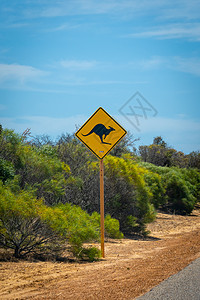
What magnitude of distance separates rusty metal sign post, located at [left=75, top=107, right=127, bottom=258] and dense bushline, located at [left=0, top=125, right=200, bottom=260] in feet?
6.73

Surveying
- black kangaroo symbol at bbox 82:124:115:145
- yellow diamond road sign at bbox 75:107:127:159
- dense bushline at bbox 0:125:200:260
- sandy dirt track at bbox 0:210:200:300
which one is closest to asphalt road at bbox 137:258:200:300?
sandy dirt track at bbox 0:210:200:300

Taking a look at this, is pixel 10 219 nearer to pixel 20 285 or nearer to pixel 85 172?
pixel 20 285

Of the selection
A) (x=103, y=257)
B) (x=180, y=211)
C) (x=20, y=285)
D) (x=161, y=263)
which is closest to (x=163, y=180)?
(x=180, y=211)

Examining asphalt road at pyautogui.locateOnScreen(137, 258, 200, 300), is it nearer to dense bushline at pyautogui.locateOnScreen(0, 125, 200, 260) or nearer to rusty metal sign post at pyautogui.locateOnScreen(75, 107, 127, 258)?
dense bushline at pyautogui.locateOnScreen(0, 125, 200, 260)

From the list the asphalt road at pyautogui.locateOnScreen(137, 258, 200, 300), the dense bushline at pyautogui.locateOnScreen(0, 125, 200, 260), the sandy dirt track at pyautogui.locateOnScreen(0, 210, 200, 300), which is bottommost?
the sandy dirt track at pyautogui.locateOnScreen(0, 210, 200, 300)

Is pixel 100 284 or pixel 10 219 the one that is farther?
pixel 10 219

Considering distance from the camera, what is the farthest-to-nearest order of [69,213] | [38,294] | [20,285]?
[69,213]
[20,285]
[38,294]

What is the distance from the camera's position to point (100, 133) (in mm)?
11344

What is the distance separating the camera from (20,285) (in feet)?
23.7

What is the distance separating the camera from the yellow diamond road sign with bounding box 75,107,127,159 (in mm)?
11375

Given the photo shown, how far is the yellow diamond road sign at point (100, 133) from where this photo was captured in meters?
11.4

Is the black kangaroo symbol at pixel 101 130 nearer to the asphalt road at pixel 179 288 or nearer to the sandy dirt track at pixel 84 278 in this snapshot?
the sandy dirt track at pixel 84 278

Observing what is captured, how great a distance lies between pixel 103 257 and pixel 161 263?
2.85 m

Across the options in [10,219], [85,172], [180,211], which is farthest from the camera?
[180,211]
